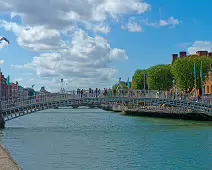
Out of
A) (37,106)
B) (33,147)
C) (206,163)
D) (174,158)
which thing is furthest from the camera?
(37,106)

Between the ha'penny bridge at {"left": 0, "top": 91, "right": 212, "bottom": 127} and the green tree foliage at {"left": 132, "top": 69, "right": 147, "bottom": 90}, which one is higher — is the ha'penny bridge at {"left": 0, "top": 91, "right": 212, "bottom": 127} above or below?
below

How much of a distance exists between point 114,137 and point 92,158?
34.3 feet

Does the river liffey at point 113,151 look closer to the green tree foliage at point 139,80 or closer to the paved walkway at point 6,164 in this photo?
the paved walkway at point 6,164

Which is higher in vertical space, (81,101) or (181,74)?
(181,74)

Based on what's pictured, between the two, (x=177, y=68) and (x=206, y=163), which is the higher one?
(x=177, y=68)

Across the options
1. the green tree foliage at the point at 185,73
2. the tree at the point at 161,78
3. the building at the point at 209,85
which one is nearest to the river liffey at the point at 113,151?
the green tree foliage at the point at 185,73

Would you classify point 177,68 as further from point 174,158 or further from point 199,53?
point 174,158

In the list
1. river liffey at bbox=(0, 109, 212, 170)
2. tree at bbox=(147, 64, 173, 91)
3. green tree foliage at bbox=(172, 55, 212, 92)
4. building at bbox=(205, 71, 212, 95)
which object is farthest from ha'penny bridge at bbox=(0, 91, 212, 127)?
tree at bbox=(147, 64, 173, 91)

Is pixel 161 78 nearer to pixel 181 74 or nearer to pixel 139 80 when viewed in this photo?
pixel 181 74

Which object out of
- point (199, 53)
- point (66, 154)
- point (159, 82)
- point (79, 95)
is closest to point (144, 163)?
point (66, 154)

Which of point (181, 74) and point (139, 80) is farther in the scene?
point (139, 80)

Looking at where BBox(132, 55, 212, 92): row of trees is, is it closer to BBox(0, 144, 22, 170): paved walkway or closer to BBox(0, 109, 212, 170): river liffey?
BBox(0, 109, 212, 170): river liffey

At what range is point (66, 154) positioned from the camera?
80.0 ft

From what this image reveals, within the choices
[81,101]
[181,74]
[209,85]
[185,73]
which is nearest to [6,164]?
[81,101]
